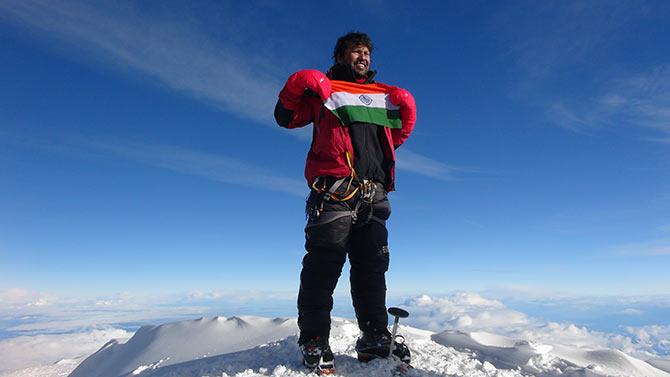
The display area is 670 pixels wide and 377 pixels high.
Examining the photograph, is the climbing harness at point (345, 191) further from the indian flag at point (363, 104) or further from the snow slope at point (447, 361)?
the snow slope at point (447, 361)

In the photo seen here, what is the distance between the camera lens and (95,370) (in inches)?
494

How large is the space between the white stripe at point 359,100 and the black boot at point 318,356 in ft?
7.79

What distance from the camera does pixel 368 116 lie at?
420 cm

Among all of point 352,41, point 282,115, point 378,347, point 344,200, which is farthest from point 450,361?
point 352,41

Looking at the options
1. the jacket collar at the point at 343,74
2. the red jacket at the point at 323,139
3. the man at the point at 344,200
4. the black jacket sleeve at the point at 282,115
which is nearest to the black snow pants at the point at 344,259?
the man at the point at 344,200

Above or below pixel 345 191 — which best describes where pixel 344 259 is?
below

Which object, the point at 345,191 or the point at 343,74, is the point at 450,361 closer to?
the point at 345,191

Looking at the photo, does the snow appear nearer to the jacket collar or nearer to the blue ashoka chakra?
the blue ashoka chakra

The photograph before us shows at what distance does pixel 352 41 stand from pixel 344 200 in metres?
2.00

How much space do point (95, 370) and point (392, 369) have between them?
12.9 m

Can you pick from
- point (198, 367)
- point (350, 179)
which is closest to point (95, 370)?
point (198, 367)

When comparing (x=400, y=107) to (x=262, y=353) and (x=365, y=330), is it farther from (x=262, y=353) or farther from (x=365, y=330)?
(x=262, y=353)

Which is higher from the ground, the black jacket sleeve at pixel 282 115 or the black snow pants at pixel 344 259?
the black jacket sleeve at pixel 282 115

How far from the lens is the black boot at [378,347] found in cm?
398
